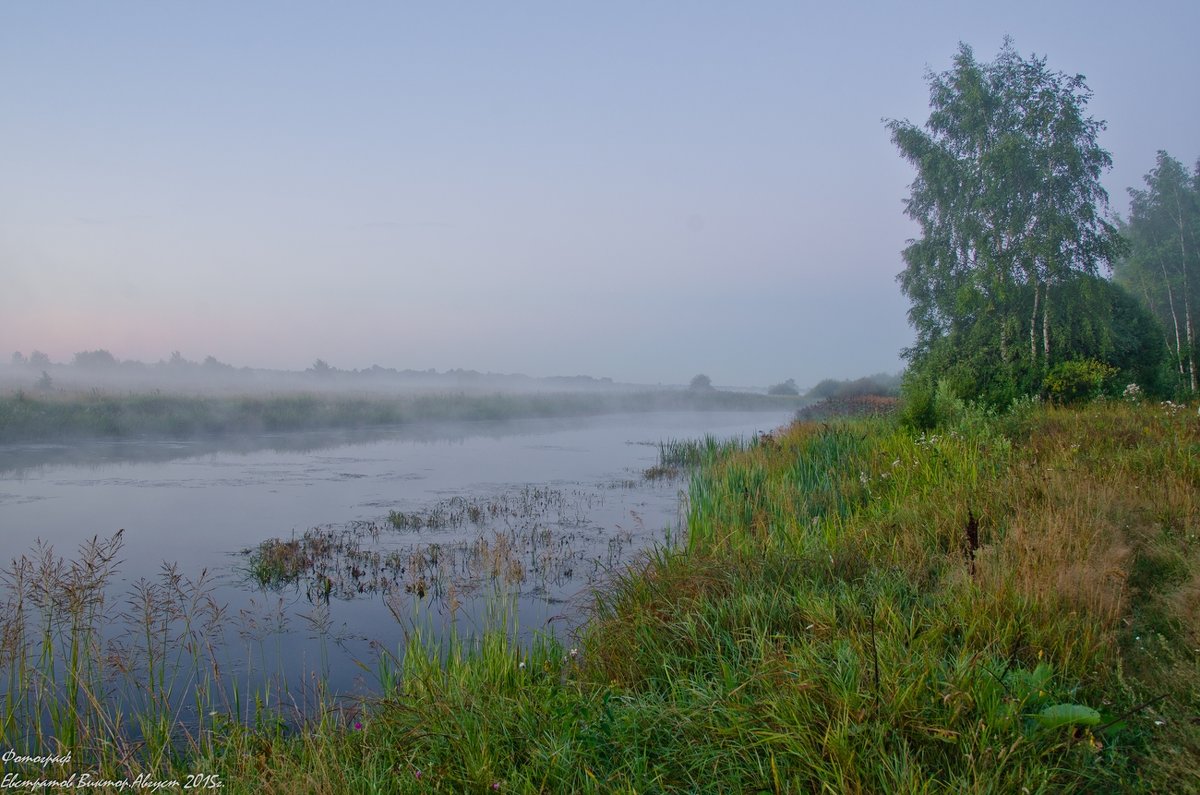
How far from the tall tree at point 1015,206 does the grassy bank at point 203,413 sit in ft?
79.0

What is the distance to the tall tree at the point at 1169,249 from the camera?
30719 millimetres

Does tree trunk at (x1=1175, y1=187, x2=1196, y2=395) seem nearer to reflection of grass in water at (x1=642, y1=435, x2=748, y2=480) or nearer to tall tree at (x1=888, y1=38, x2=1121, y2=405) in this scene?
tall tree at (x1=888, y1=38, x2=1121, y2=405)

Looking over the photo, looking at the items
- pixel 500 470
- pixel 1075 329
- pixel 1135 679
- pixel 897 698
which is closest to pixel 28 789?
pixel 897 698

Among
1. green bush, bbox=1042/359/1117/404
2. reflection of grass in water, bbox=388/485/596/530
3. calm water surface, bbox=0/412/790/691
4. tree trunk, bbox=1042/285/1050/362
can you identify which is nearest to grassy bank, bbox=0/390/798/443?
calm water surface, bbox=0/412/790/691

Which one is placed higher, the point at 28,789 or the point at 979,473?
the point at 979,473

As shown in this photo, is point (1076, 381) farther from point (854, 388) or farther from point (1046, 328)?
point (854, 388)

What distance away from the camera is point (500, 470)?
16.7 m

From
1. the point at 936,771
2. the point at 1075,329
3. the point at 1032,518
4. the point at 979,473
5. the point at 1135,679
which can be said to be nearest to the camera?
the point at 936,771

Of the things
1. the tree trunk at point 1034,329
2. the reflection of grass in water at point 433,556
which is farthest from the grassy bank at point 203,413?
the tree trunk at point 1034,329

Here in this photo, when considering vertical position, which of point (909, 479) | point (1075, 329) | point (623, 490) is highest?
point (1075, 329)

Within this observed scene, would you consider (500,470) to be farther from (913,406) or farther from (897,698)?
(897,698)

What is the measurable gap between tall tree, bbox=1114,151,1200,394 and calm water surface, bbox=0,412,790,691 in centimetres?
2734

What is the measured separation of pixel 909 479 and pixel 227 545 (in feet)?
27.5

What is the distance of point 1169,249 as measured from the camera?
3092cm
